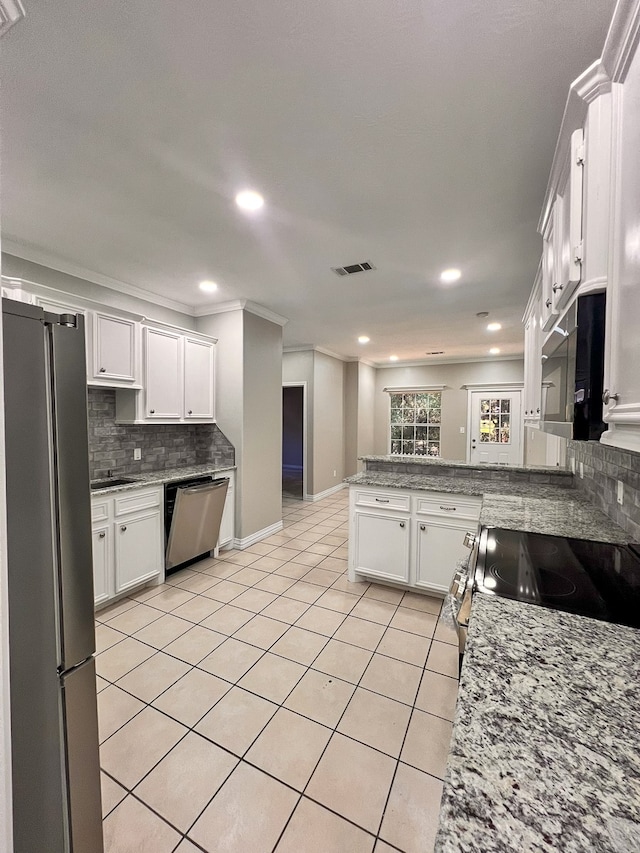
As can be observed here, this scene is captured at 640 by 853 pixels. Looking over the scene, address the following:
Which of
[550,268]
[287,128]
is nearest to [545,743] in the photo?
[550,268]

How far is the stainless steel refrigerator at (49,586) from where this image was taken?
0.84 metres

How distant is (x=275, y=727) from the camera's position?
1664 millimetres

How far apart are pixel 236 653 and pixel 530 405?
2698mm

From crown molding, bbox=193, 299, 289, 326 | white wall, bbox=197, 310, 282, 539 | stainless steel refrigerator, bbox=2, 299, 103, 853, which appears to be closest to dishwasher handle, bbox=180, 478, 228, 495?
white wall, bbox=197, 310, 282, 539

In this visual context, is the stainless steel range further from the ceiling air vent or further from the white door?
the white door

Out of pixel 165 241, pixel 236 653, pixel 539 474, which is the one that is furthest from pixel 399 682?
pixel 165 241

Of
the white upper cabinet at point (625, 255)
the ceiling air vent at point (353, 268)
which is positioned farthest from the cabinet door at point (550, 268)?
the ceiling air vent at point (353, 268)

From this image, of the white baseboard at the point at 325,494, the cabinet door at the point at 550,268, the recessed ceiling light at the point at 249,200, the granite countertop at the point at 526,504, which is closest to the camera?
the cabinet door at the point at 550,268

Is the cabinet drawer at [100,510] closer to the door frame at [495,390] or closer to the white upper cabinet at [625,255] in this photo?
the white upper cabinet at [625,255]

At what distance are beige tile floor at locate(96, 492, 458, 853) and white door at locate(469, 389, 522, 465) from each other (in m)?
4.80

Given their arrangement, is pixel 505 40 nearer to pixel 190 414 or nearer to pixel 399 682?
pixel 399 682

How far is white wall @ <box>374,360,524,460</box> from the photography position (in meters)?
6.78

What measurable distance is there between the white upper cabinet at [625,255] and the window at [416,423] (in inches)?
261

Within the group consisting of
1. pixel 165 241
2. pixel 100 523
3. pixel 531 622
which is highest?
pixel 165 241
